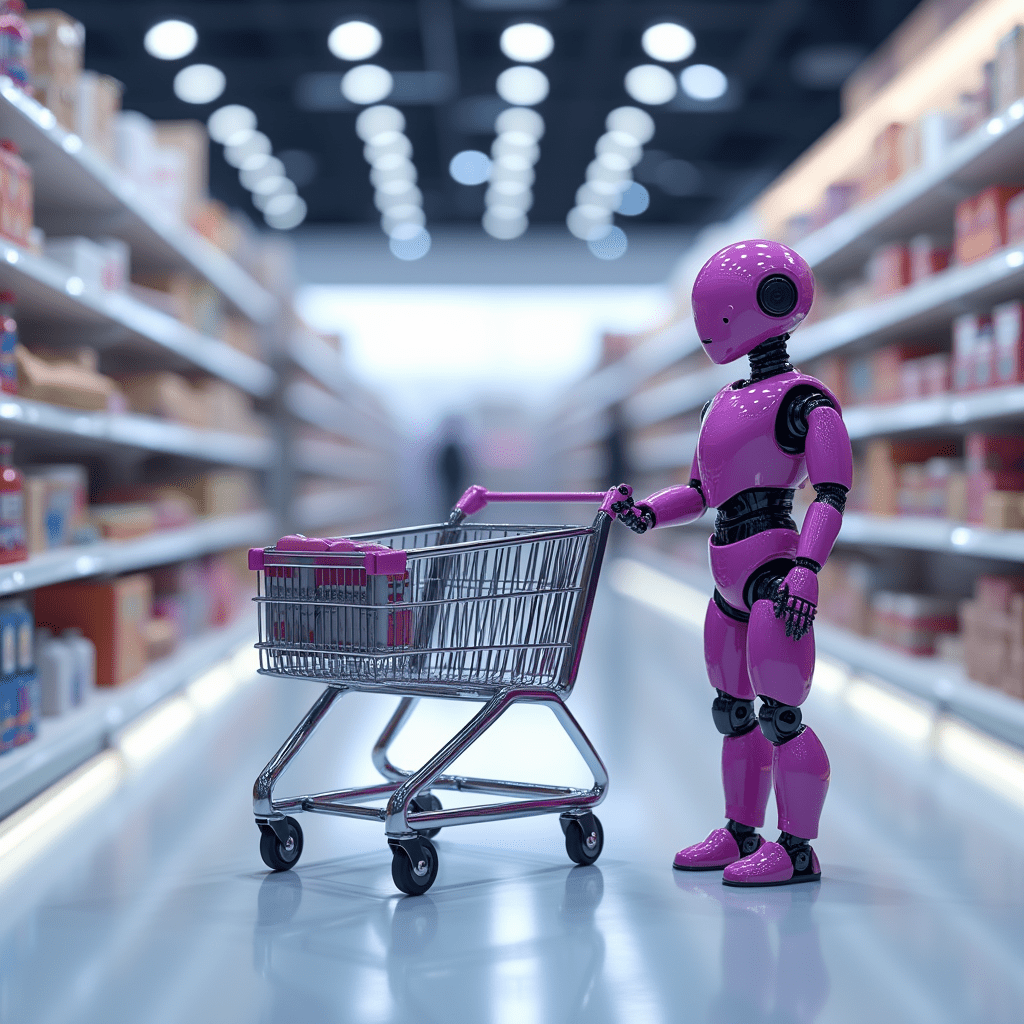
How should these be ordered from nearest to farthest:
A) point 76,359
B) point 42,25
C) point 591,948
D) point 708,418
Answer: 1. point 591,948
2. point 708,418
3. point 42,25
4. point 76,359

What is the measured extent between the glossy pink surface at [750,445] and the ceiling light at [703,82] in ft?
25.0

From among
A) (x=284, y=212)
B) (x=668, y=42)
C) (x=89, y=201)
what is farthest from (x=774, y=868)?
(x=284, y=212)

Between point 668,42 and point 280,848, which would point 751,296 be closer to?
point 280,848

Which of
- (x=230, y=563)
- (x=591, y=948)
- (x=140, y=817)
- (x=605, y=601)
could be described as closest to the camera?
(x=591, y=948)

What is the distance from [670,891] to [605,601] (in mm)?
6822

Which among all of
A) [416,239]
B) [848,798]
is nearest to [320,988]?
[848,798]

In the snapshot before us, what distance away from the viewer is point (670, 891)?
2.26m

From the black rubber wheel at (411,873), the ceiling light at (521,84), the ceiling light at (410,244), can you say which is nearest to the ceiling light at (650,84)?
the ceiling light at (521,84)

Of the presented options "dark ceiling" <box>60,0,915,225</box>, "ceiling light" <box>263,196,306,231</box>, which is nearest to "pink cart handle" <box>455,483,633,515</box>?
"dark ceiling" <box>60,0,915,225</box>

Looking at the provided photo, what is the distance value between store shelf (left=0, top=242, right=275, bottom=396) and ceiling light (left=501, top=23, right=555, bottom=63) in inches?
131

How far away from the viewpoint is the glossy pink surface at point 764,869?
89.0 inches

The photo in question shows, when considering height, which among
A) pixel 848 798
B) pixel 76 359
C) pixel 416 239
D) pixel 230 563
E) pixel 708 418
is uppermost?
pixel 416 239

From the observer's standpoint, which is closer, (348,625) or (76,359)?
(348,625)

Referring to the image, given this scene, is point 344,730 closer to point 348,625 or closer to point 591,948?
point 348,625
